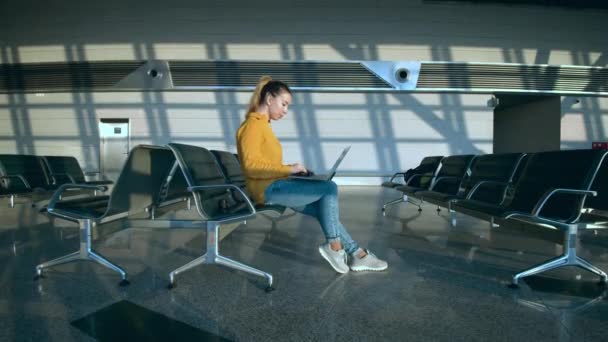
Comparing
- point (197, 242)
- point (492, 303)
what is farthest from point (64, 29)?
point (492, 303)

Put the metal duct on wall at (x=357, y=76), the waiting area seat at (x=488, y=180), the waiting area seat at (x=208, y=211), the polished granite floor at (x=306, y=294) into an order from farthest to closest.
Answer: the metal duct on wall at (x=357, y=76) < the waiting area seat at (x=488, y=180) < the waiting area seat at (x=208, y=211) < the polished granite floor at (x=306, y=294)

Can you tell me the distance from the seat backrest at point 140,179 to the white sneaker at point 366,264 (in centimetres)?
132

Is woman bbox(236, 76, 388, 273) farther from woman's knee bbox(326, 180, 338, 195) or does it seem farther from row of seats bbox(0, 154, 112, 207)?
row of seats bbox(0, 154, 112, 207)

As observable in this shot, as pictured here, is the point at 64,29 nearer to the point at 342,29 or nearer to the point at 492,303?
the point at 342,29

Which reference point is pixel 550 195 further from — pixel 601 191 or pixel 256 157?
pixel 256 157

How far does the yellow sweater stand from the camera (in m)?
1.86

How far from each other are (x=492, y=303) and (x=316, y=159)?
7554 millimetres

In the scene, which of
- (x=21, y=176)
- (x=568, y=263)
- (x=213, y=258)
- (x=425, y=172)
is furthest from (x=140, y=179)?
(x=425, y=172)

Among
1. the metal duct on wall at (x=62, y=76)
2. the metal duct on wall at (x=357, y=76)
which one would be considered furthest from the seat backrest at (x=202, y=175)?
the metal duct on wall at (x=62, y=76)

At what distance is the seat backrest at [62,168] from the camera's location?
4645 mm

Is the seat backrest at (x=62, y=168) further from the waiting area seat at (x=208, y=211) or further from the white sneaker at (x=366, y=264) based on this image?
the white sneaker at (x=366, y=264)

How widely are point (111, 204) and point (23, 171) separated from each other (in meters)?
3.28

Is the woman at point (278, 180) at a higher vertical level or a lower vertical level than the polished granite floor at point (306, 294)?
higher

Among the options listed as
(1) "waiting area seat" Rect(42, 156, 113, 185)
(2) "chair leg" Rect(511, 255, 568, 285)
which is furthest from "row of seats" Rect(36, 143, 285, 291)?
(1) "waiting area seat" Rect(42, 156, 113, 185)
